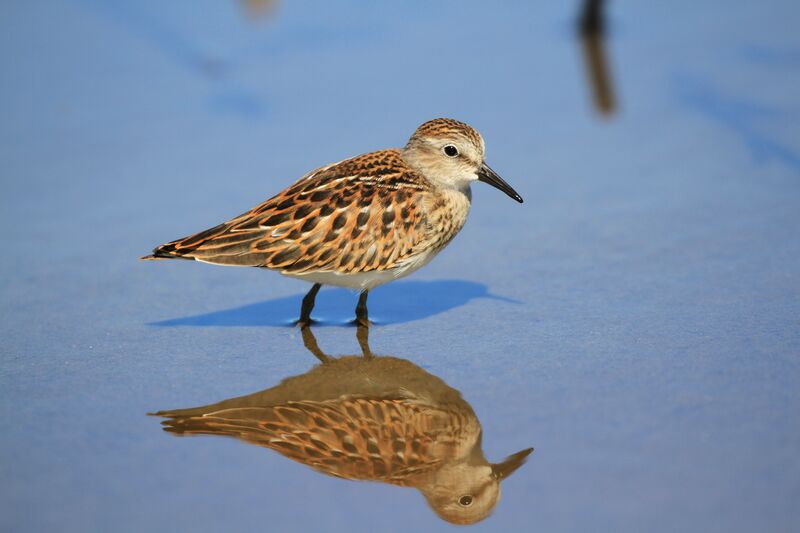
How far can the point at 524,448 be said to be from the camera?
20.2 ft

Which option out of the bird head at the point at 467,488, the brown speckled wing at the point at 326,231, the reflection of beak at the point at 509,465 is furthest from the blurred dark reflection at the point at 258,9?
the reflection of beak at the point at 509,465

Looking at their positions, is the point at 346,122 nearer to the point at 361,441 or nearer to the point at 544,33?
the point at 544,33

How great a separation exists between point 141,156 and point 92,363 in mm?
3902

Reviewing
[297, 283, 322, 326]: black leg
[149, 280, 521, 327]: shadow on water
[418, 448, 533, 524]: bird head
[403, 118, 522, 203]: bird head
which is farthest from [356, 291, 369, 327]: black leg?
[418, 448, 533, 524]: bird head

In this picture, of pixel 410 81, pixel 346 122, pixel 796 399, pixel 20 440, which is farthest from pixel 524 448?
pixel 410 81

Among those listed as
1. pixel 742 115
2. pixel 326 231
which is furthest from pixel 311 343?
pixel 742 115

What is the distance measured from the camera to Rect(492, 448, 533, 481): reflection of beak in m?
5.99

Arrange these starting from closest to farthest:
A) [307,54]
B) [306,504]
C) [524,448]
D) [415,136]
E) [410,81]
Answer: [306,504]
[524,448]
[415,136]
[410,81]
[307,54]

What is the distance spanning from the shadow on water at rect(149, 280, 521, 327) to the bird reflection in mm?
886

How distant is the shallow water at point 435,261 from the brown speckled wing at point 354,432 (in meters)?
0.14

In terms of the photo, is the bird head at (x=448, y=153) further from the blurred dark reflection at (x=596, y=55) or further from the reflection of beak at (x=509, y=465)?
the blurred dark reflection at (x=596, y=55)

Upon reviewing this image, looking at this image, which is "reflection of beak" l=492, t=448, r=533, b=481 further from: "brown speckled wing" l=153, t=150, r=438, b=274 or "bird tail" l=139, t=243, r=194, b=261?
"bird tail" l=139, t=243, r=194, b=261

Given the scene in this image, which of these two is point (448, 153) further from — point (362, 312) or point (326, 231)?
point (362, 312)

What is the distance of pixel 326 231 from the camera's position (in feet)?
25.7
